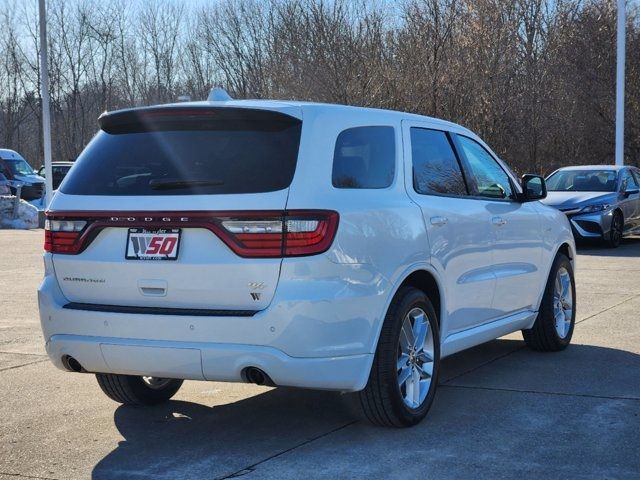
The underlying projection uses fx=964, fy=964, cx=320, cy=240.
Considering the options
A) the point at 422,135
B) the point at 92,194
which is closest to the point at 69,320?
the point at 92,194

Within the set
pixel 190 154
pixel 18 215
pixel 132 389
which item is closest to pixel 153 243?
pixel 190 154

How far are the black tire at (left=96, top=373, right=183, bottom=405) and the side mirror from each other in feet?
9.52

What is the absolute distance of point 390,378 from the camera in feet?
16.9

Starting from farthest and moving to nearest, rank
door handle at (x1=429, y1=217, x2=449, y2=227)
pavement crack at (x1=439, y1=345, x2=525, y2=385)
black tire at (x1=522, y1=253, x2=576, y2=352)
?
black tire at (x1=522, y1=253, x2=576, y2=352) < pavement crack at (x1=439, y1=345, x2=525, y2=385) < door handle at (x1=429, y1=217, x2=449, y2=227)

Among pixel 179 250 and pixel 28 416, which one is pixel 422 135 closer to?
pixel 179 250

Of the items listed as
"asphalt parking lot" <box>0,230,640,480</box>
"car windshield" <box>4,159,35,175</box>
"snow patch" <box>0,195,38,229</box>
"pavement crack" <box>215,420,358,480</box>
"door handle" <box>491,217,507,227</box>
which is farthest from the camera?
"car windshield" <box>4,159,35,175</box>

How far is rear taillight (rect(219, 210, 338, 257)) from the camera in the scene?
468 centimetres

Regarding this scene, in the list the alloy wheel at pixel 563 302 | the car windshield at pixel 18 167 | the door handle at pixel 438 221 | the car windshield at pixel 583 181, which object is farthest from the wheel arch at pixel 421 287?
the car windshield at pixel 18 167

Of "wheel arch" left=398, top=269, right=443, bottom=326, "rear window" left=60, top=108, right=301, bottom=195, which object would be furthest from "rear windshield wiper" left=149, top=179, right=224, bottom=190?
"wheel arch" left=398, top=269, right=443, bottom=326

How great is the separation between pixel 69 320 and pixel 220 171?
1143 mm

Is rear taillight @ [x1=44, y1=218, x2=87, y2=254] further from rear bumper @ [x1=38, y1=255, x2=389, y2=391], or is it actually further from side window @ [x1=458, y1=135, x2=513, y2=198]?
side window @ [x1=458, y1=135, x2=513, y2=198]

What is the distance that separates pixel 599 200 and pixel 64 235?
554 inches

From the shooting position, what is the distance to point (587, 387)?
639 centimetres

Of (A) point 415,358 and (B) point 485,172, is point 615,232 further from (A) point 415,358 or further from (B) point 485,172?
(A) point 415,358
